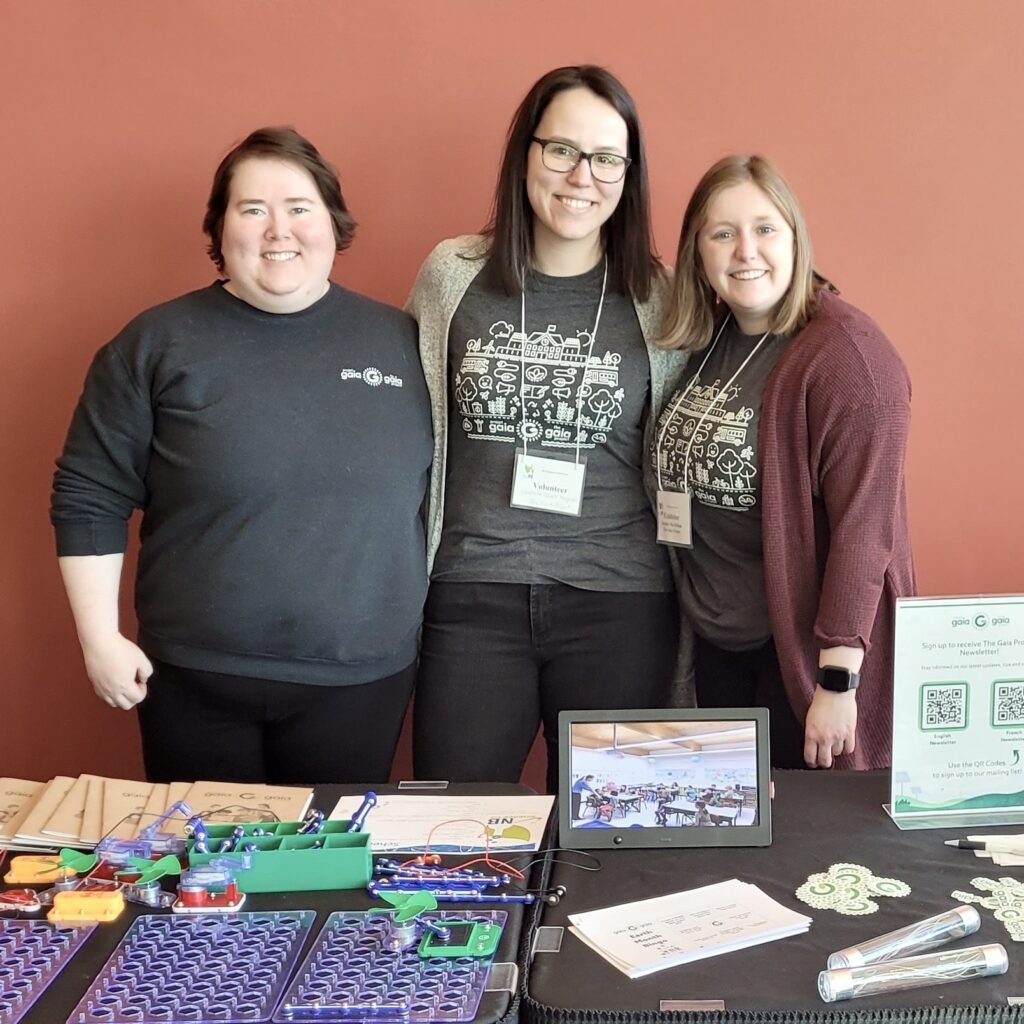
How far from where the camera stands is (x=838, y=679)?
5.82 feet

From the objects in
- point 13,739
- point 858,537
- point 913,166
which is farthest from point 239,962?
point 913,166

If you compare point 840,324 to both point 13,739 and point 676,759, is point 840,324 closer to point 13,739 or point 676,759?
point 676,759

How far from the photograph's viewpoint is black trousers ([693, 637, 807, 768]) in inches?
78.2

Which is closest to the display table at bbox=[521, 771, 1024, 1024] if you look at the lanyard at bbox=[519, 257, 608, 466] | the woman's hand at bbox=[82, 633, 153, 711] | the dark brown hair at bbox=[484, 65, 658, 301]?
the lanyard at bbox=[519, 257, 608, 466]

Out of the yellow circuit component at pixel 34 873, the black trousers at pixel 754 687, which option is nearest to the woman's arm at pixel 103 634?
the yellow circuit component at pixel 34 873

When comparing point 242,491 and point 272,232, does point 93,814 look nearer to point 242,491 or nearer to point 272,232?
point 242,491

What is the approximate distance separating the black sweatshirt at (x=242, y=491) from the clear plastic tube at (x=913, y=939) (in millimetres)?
953

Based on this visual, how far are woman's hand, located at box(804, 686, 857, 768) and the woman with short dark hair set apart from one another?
68cm

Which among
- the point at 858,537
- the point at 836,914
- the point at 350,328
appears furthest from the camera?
the point at 350,328

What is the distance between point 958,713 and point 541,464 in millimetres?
799

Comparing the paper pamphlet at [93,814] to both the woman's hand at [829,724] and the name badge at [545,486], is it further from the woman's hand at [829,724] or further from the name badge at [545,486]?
the woman's hand at [829,724]

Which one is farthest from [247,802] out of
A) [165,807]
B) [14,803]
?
[14,803]

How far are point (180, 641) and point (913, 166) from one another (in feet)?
5.52

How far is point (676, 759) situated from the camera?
1469 millimetres
